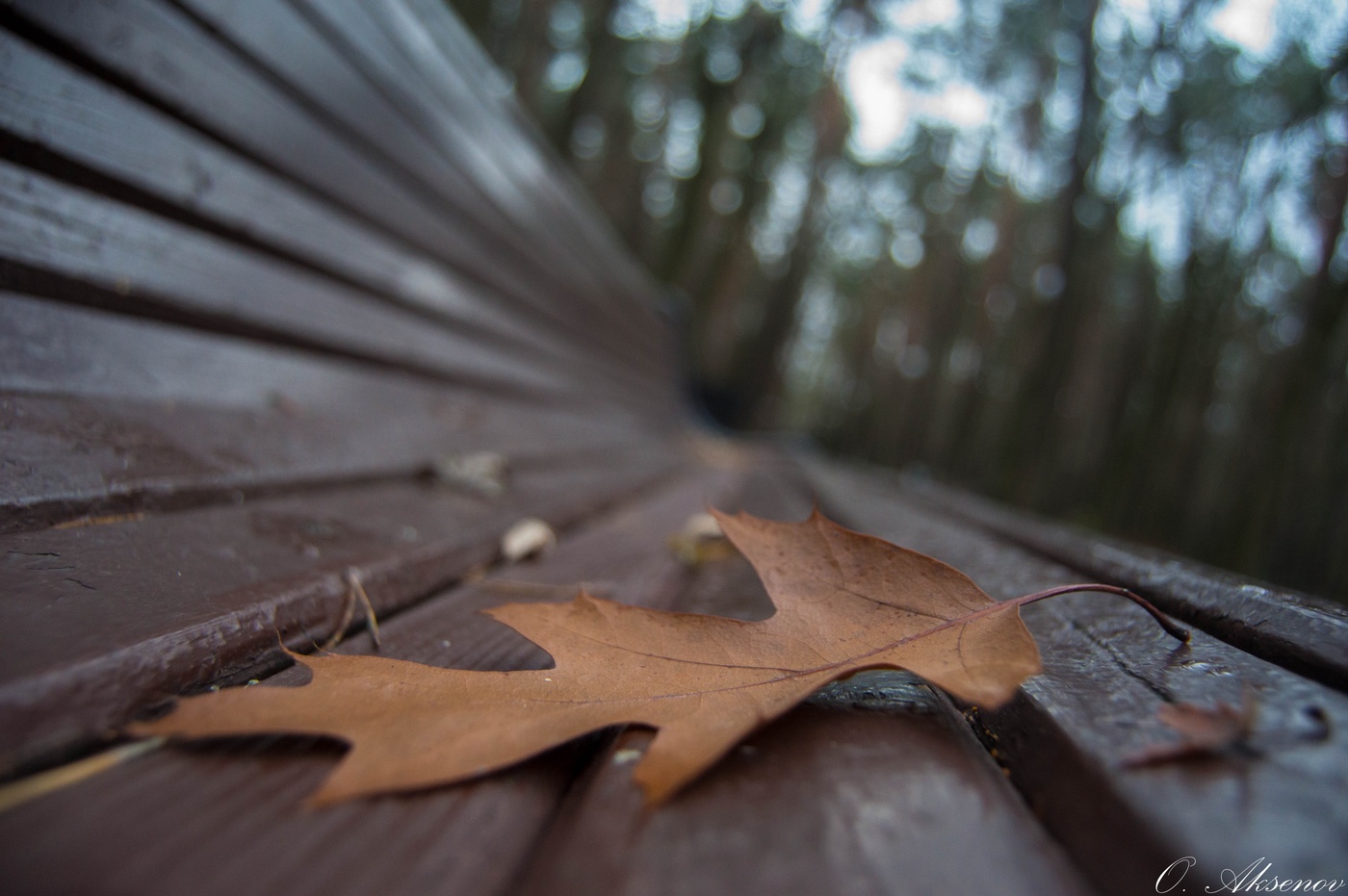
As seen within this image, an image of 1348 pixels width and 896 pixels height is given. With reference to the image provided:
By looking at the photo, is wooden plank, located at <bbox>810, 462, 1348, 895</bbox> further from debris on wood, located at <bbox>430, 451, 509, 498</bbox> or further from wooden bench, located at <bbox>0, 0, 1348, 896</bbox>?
debris on wood, located at <bbox>430, 451, 509, 498</bbox>

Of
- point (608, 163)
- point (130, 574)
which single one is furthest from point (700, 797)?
point (608, 163)

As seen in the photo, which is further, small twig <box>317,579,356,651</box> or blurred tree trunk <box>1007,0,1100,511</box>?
blurred tree trunk <box>1007,0,1100,511</box>

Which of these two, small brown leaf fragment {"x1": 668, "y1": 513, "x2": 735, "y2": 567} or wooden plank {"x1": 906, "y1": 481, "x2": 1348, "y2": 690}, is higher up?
wooden plank {"x1": 906, "y1": 481, "x2": 1348, "y2": 690}

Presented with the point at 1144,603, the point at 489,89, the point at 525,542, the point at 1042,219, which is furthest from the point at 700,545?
the point at 1042,219

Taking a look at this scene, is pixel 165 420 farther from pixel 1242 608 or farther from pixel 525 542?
pixel 1242 608

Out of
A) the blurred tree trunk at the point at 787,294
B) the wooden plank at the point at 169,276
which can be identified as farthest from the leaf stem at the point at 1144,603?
the blurred tree trunk at the point at 787,294

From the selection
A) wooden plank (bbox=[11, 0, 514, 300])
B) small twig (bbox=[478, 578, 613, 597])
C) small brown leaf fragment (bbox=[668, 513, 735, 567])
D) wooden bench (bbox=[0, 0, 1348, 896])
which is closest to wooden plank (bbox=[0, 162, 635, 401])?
wooden bench (bbox=[0, 0, 1348, 896])
